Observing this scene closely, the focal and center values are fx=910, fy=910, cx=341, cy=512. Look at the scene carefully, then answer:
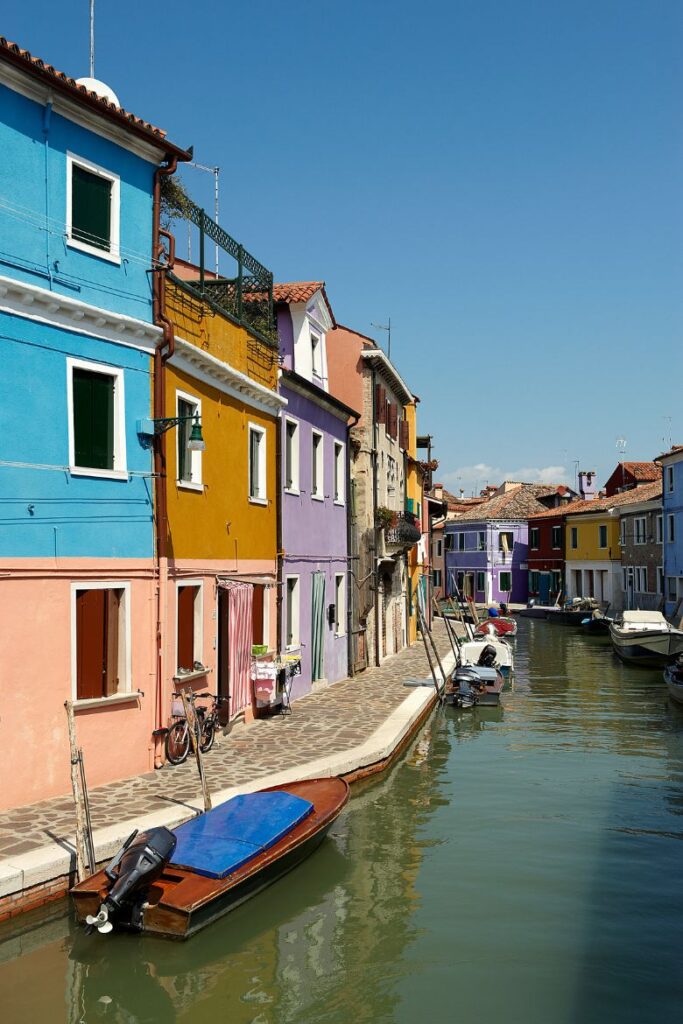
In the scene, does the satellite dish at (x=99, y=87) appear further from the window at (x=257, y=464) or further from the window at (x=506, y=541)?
the window at (x=506, y=541)

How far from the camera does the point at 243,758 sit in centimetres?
1420

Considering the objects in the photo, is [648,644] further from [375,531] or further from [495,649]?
[375,531]

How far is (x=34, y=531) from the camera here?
1144 cm

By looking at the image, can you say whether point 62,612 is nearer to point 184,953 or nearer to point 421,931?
point 184,953

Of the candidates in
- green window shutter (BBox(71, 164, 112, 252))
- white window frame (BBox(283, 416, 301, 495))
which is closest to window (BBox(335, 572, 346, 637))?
white window frame (BBox(283, 416, 301, 495))

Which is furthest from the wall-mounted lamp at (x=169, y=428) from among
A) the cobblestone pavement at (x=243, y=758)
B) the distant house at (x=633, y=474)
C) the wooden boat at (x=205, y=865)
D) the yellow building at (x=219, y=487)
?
the distant house at (x=633, y=474)

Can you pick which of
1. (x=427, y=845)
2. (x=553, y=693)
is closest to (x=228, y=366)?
(x=427, y=845)

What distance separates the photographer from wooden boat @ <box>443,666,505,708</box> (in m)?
22.4

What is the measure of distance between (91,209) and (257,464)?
22.3 feet

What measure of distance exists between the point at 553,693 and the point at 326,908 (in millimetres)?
17906

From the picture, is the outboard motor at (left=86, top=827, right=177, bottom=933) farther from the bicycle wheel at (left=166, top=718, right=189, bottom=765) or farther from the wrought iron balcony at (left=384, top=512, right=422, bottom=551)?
the wrought iron balcony at (left=384, top=512, right=422, bottom=551)

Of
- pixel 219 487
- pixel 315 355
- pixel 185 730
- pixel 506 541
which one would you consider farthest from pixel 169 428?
pixel 506 541

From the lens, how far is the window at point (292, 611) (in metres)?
19.9

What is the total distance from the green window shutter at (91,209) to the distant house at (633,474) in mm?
53884
